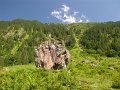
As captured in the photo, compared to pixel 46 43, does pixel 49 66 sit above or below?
below

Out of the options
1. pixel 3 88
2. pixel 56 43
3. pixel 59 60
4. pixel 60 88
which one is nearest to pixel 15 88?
pixel 3 88

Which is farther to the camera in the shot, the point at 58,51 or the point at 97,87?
the point at 58,51

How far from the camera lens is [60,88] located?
38031 millimetres

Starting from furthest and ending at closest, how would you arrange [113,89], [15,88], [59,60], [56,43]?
[56,43], [59,60], [113,89], [15,88]

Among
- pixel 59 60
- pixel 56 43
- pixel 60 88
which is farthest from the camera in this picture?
pixel 56 43

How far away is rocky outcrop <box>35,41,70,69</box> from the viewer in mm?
87000

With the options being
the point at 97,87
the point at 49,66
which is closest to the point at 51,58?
the point at 49,66

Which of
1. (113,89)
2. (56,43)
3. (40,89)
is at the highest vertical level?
(56,43)

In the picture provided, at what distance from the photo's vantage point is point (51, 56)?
89.3m

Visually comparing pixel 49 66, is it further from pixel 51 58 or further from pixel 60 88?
pixel 60 88

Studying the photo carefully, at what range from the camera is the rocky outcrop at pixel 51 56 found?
87000mm

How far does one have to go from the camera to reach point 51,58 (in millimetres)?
88875

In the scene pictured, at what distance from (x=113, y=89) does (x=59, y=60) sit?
30.2 metres

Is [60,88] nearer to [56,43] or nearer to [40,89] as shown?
[40,89]
